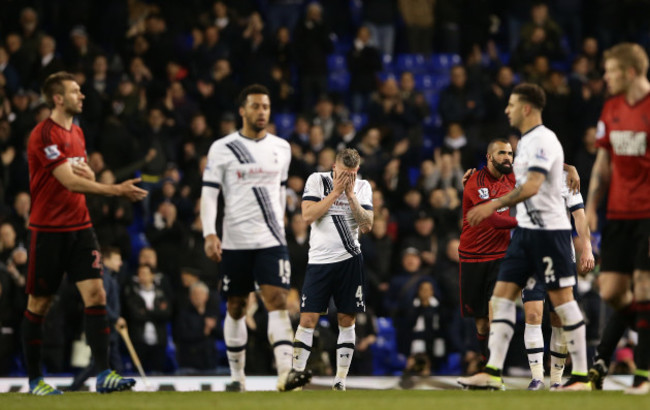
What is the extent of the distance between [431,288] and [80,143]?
27.9 ft

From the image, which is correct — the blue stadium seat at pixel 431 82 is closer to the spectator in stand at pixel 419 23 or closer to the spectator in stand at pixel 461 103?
the spectator in stand at pixel 419 23

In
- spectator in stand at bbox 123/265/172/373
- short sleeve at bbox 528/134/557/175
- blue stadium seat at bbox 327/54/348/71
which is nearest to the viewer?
short sleeve at bbox 528/134/557/175

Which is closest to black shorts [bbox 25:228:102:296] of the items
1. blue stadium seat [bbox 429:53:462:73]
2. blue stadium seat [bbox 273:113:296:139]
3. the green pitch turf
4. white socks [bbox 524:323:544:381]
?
the green pitch turf

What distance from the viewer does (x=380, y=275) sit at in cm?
1875

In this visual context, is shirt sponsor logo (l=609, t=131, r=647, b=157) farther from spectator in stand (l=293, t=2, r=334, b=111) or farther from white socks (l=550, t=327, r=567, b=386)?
spectator in stand (l=293, t=2, r=334, b=111)

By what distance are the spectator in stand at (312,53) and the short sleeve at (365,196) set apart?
34.6ft

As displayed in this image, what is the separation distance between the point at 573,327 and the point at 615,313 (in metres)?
0.39

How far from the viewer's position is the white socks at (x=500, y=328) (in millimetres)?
9625

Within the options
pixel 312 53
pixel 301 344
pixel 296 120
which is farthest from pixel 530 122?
pixel 312 53

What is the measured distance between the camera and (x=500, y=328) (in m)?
9.67

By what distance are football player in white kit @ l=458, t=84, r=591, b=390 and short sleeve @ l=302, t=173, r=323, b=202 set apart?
2.95 m

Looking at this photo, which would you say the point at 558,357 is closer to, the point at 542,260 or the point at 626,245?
the point at 542,260

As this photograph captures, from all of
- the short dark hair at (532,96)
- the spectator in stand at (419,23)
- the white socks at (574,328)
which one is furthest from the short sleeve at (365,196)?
the spectator in stand at (419,23)

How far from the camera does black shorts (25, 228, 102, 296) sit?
34.2 feet
